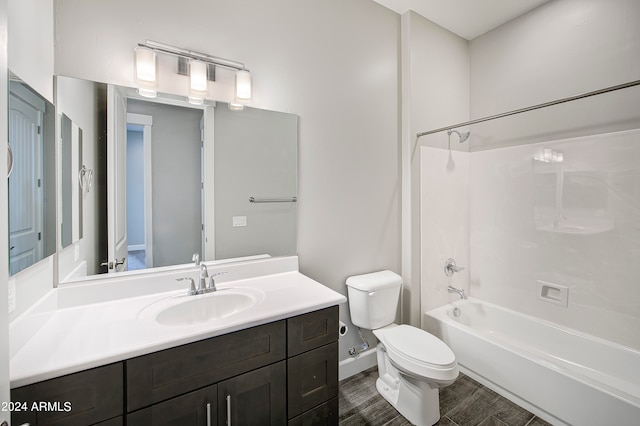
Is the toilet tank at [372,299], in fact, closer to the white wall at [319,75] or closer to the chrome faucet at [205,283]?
the white wall at [319,75]

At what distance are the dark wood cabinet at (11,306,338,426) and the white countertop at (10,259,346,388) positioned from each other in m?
0.04

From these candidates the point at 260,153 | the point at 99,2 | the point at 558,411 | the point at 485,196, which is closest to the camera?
the point at 99,2

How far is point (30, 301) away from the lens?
1068 mm

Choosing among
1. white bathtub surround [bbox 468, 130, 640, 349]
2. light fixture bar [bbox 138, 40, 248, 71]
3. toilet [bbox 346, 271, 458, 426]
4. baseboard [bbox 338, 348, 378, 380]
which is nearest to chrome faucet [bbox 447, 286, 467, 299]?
white bathtub surround [bbox 468, 130, 640, 349]

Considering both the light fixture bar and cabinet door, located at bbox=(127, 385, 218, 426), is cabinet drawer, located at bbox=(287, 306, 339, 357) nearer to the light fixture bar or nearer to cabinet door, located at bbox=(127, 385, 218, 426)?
cabinet door, located at bbox=(127, 385, 218, 426)

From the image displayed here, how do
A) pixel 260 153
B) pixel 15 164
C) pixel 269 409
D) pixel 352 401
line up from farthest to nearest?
1. pixel 352 401
2. pixel 260 153
3. pixel 269 409
4. pixel 15 164

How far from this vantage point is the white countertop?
0.88m

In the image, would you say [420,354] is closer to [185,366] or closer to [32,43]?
[185,366]

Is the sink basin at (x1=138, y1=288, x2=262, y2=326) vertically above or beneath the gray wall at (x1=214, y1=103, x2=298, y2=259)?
beneath

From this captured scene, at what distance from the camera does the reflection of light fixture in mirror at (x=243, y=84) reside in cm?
168

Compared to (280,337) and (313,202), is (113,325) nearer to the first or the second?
(280,337)

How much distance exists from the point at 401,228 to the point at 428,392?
123 cm

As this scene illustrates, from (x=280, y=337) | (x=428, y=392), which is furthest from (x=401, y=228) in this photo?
(x=280, y=337)

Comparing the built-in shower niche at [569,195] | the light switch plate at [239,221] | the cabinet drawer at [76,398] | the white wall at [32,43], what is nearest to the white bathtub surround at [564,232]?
the built-in shower niche at [569,195]
